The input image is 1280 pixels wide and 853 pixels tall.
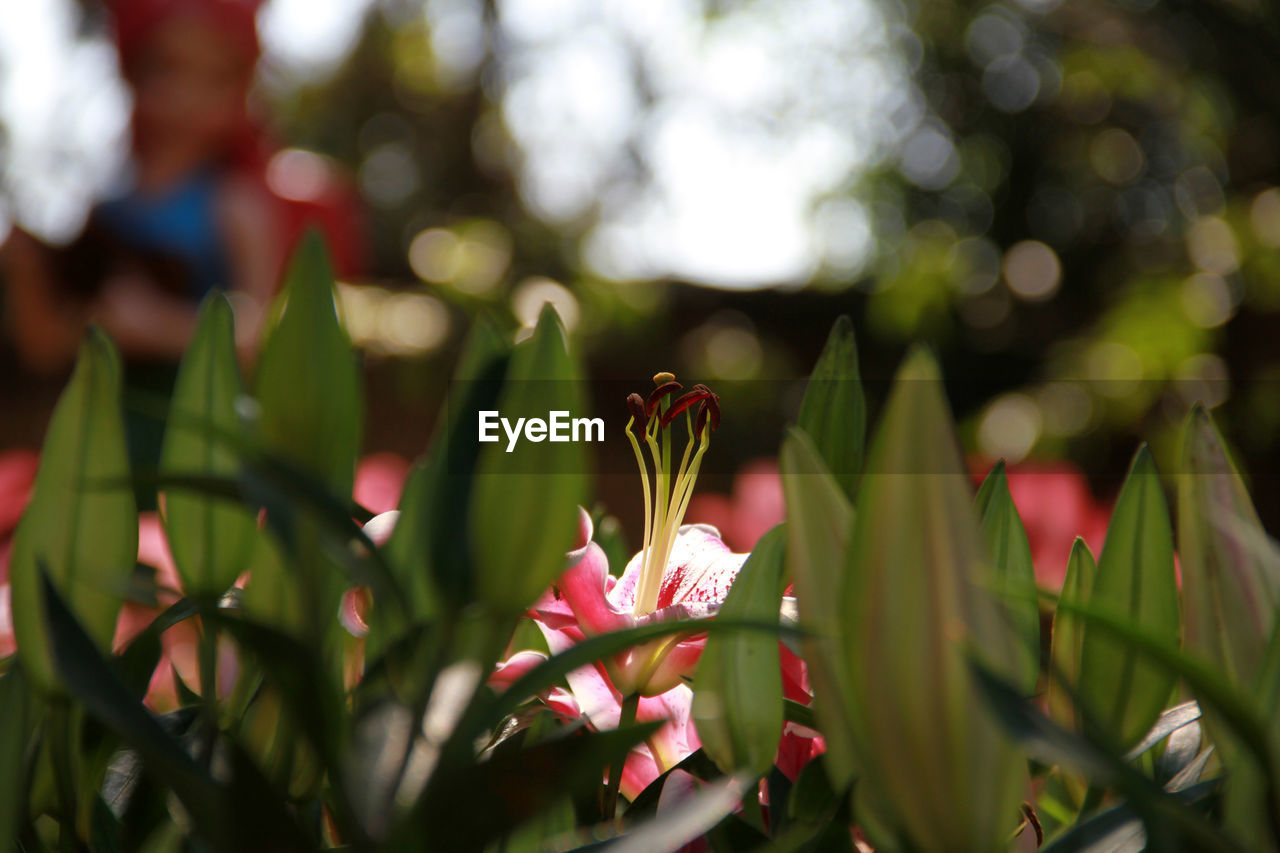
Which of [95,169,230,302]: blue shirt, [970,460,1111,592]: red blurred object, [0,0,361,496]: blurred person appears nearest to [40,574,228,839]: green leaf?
[970,460,1111,592]: red blurred object

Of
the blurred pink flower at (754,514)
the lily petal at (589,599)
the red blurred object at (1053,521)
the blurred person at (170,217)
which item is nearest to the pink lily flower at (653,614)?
the lily petal at (589,599)

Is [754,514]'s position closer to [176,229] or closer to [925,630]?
[925,630]

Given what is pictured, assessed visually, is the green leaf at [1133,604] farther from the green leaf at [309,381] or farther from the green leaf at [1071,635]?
the green leaf at [309,381]

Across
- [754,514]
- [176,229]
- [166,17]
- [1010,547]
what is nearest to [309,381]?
[1010,547]

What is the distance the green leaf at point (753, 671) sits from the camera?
16cm

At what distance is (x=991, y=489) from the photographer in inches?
7.8

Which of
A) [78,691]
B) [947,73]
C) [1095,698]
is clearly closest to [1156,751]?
[1095,698]

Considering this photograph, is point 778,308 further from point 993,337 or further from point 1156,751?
point 1156,751

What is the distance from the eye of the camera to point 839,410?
197 mm

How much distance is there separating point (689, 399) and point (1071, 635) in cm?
9

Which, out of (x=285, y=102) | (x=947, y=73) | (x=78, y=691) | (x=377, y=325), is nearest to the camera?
(x=78, y=691)

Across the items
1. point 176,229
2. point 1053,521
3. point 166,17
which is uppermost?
point 166,17

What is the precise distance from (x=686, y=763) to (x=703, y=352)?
65.1 inches

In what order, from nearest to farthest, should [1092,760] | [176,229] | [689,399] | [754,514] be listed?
[1092,760], [689,399], [754,514], [176,229]
